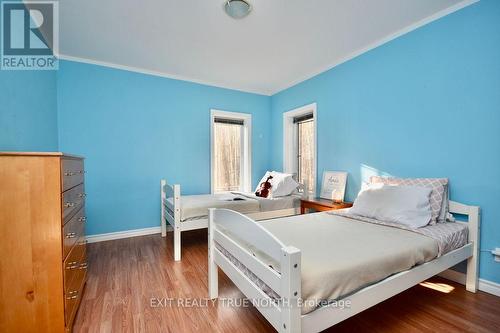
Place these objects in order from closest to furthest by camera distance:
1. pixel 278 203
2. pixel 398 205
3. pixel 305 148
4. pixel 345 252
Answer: pixel 345 252 < pixel 398 205 < pixel 278 203 < pixel 305 148

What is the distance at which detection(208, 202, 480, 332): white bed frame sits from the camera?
0.96 m

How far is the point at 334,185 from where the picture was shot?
3008 millimetres

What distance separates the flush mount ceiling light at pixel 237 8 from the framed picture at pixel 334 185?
2132mm

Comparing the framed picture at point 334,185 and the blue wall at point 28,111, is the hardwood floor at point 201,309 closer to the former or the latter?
the framed picture at point 334,185

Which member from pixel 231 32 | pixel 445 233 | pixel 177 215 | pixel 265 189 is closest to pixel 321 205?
pixel 265 189

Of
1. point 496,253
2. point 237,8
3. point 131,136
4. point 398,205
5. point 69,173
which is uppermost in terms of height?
point 237,8

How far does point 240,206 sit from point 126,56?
7.80 ft

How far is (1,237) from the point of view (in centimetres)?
110

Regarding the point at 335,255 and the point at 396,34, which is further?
the point at 396,34

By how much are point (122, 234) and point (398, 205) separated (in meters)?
3.35

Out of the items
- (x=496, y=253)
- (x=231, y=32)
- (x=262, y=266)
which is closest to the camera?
(x=262, y=266)

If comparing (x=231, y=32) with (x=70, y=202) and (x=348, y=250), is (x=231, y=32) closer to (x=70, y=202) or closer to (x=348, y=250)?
(x=70, y=202)

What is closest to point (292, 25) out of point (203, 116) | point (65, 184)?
point (203, 116)

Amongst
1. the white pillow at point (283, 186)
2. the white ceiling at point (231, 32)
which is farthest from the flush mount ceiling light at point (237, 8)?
the white pillow at point (283, 186)
